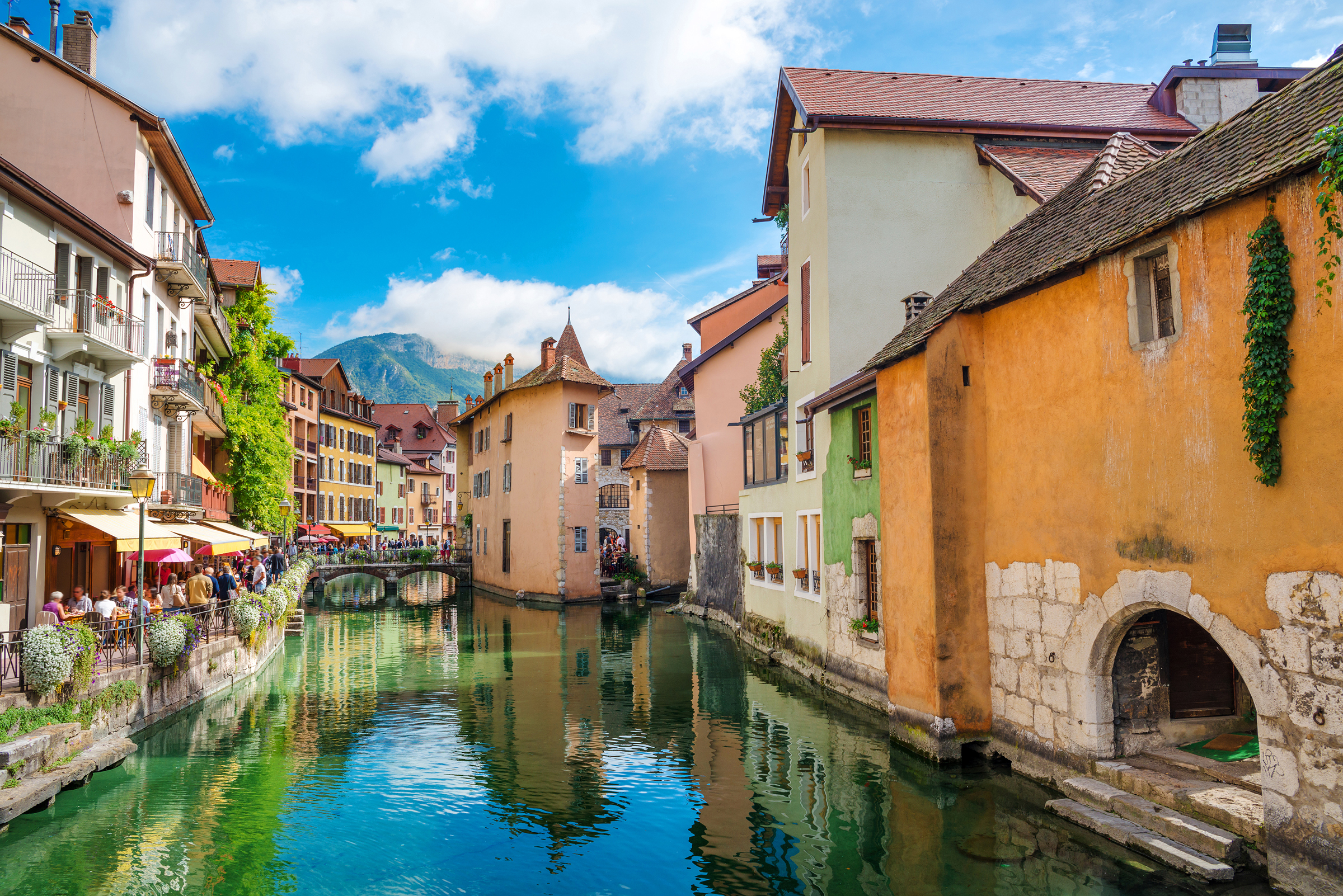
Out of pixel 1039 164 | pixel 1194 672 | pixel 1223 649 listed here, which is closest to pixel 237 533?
pixel 1039 164

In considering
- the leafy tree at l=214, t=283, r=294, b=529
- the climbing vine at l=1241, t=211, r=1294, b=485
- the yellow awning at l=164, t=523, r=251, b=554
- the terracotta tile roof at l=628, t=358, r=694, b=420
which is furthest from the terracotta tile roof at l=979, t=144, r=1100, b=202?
the terracotta tile roof at l=628, t=358, r=694, b=420

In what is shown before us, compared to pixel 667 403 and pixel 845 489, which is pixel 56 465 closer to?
pixel 845 489

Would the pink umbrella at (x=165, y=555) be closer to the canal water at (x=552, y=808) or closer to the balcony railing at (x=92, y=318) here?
the canal water at (x=552, y=808)

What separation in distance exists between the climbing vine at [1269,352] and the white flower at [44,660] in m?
14.5

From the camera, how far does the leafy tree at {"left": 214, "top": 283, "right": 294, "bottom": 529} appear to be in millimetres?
32094

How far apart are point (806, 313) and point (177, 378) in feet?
54.0

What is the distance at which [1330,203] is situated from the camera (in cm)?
694

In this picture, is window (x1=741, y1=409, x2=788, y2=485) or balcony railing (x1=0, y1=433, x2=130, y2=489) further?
window (x1=741, y1=409, x2=788, y2=485)

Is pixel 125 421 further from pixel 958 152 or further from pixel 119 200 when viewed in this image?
pixel 958 152

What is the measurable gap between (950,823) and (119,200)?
71.1 ft

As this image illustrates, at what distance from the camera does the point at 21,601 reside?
16.2m

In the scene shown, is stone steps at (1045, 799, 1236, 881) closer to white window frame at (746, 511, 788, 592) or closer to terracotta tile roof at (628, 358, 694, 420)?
white window frame at (746, 511, 788, 592)

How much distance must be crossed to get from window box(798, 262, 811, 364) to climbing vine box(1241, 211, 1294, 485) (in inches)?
496

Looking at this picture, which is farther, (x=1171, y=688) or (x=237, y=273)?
(x=237, y=273)
